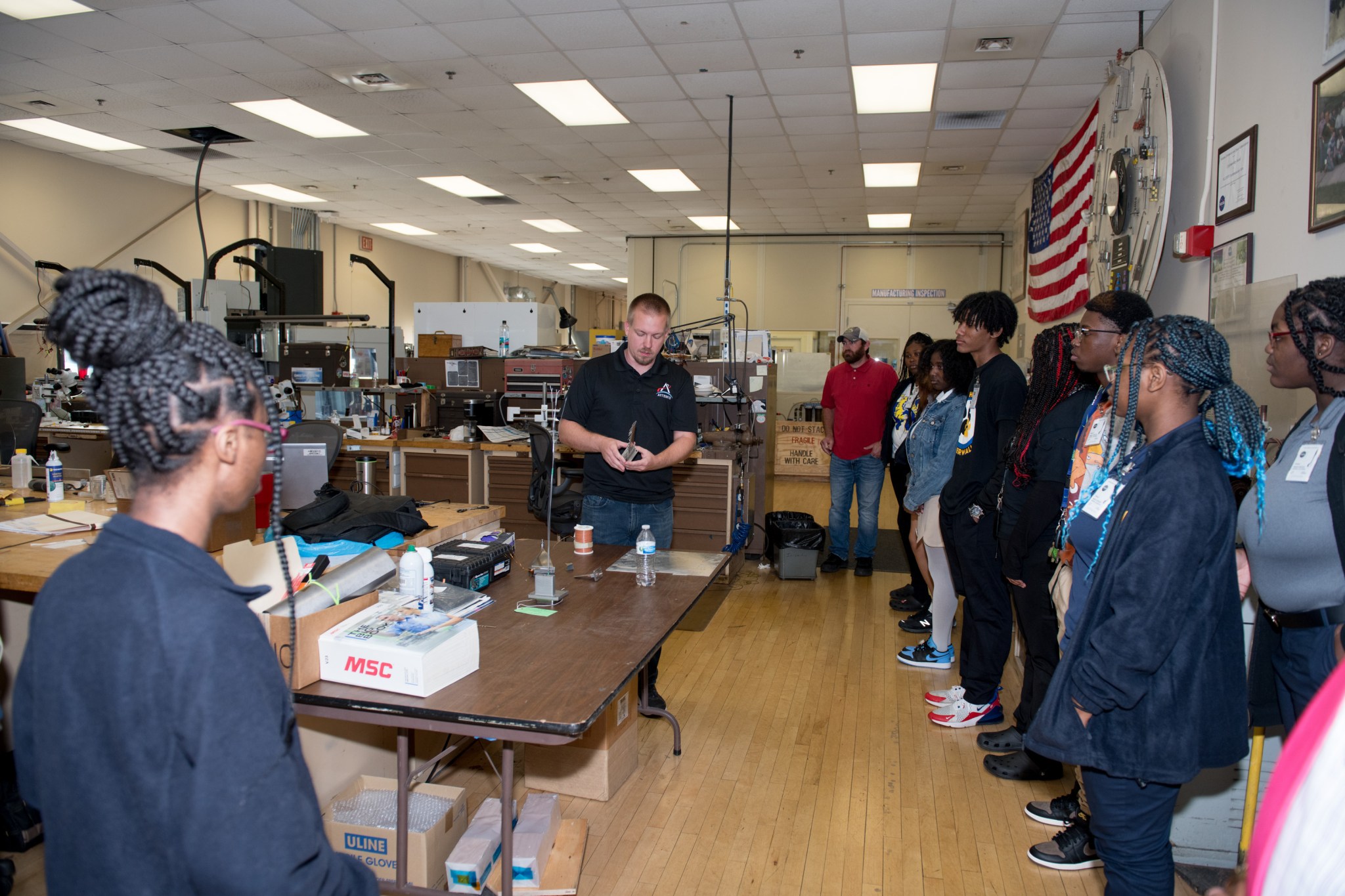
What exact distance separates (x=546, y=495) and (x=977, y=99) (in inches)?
160

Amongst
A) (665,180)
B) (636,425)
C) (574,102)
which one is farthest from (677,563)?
(665,180)

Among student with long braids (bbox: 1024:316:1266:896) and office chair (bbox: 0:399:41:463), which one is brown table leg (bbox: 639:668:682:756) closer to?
student with long braids (bbox: 1024:316:1266:896)

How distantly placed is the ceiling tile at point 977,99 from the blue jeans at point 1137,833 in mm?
5014

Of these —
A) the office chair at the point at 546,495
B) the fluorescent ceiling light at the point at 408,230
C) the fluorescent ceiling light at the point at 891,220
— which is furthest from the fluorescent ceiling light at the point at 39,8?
the fluorescent ceiling light at the point at 891,220

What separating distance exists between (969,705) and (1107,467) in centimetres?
170

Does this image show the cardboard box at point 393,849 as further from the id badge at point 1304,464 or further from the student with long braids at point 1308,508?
the id badge at point 1304,464

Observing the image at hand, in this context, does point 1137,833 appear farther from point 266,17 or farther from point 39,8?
point 39,8

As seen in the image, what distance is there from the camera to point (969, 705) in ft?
10.8

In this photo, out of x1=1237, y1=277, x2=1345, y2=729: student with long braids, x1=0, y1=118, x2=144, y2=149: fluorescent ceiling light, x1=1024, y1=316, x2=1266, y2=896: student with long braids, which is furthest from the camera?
x1=0, y1=118, x2=144, y2=149: fluorescent ceiling light

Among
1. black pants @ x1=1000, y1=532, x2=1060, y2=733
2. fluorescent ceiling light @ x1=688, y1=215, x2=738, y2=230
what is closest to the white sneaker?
black pants @ x1=1000, y1=532, x2=1060, y2=733

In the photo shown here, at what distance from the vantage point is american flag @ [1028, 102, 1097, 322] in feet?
17.2

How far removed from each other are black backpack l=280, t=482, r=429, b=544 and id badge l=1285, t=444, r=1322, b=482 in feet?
7.84

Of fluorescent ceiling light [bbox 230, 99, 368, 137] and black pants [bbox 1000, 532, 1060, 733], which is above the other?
fluorescent ceiling light [bbox 230, 99, 368, 137]

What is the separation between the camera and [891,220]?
9.98m
